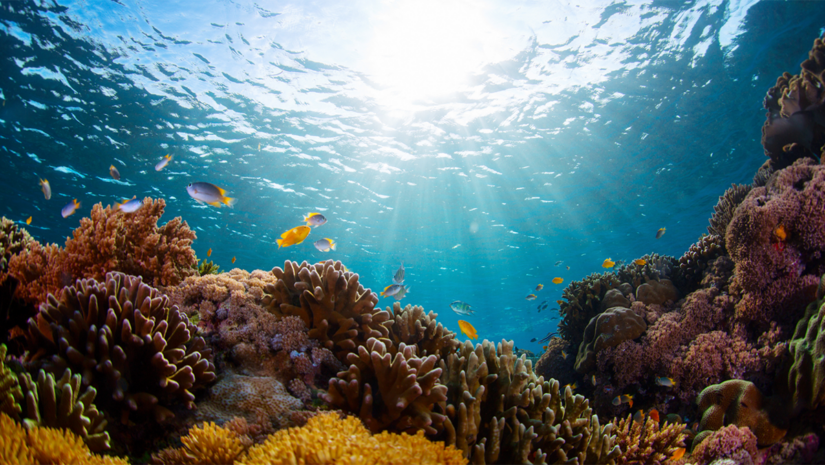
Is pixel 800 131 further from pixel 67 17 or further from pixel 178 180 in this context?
pixel 178 180

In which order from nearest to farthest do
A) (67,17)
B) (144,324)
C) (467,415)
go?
(144,324)
(467,415)
(67,17)

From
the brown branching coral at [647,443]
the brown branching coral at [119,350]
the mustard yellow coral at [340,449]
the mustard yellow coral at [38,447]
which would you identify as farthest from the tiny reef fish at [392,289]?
the mustard yellow coral at [38,447]

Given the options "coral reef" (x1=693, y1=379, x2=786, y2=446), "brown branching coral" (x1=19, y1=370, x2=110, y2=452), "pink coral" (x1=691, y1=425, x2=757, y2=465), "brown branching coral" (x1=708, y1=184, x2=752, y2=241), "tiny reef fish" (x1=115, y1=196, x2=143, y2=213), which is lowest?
"brown branching coral" (x1=19, y1=370, x2=110, y2=452)

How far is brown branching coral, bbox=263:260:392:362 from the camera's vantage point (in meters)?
3.40

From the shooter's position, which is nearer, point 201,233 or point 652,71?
point 652,71

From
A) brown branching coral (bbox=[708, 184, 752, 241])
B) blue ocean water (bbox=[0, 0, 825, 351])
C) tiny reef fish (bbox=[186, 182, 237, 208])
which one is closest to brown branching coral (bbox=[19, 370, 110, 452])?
tiny reef fish (bbox=[186, 182, 237, 208])

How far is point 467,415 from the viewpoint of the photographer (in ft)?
8.77

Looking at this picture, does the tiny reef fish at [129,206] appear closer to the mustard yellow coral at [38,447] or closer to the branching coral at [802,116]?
the mustard yellow coral at [38,447]

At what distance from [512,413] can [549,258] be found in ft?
99.5

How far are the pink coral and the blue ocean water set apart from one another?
12.0 meters

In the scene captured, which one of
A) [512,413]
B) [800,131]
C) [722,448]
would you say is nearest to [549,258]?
[800,131]

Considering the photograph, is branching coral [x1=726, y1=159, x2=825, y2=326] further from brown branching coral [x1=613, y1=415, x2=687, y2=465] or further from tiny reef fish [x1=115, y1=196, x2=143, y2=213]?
tiny reef fish [x1=115, y1=196, x2=143, y2=213]

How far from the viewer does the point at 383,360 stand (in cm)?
260

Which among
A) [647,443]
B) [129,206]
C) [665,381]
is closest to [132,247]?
[129,206]
